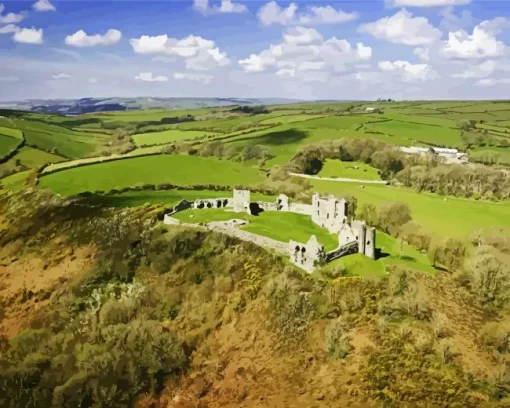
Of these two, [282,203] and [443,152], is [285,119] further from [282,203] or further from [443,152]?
[282,203]

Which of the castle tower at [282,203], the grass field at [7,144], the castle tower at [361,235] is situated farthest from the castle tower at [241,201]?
the grass field at [7,144]

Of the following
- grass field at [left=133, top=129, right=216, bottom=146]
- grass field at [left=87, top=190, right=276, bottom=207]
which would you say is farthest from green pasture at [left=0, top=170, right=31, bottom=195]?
grass field at [left=133, top=129, right=216, bottom=146]

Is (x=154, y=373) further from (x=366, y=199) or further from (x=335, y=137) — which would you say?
(x=335, y=137)

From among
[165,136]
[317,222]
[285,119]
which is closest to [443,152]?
[285,119]

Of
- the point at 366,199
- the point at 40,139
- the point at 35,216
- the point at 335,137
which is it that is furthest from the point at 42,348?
the point at 335,137

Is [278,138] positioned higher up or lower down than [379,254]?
higher up

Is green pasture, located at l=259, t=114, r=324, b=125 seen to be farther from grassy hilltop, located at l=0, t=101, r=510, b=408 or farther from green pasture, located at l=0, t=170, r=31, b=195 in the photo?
green pasture, located at l=0, t=170, r=31, b=195

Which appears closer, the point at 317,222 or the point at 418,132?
the point at 317,222
